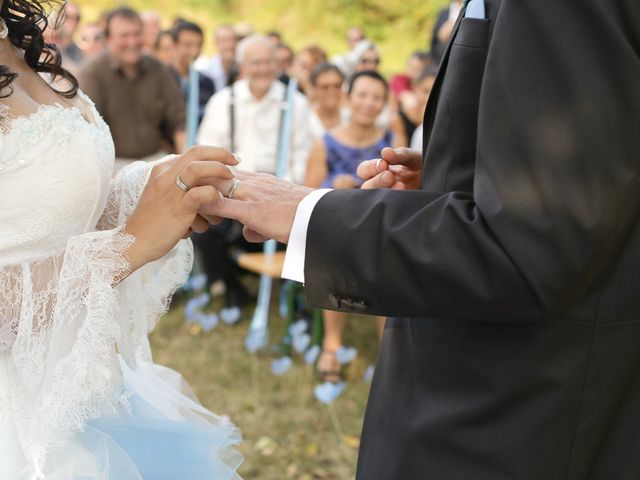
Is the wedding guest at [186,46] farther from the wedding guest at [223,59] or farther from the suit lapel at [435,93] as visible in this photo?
the suit lapel at [435,93]

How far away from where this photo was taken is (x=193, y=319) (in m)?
6.70

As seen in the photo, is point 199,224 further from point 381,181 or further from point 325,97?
point 325,97

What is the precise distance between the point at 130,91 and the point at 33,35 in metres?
4.86

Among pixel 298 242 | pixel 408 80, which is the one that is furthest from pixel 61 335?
pixel 408 80

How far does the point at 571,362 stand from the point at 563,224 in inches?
10.9

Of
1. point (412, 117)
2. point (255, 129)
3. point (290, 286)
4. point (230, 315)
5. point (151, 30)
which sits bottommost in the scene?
point (230, 315)

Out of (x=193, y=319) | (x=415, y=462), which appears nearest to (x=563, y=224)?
(x=415, y=462)

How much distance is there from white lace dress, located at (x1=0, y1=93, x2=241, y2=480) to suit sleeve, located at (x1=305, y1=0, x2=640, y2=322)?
664 mm

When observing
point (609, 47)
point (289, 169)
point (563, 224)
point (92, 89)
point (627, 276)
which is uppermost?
point (609, 47)

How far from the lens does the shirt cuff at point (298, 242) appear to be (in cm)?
150

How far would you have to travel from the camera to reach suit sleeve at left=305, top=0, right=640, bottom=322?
1.30m

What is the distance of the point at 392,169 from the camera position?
78.9 inches

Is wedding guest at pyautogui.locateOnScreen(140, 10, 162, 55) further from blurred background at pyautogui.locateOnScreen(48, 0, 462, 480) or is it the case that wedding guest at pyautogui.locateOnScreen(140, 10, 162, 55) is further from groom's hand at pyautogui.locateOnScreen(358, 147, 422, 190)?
groom's hand at pyautogui.locateOnScreen(358, 147, 422, 190)

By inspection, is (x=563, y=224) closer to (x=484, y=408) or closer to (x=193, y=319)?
(x=484, y=408)
